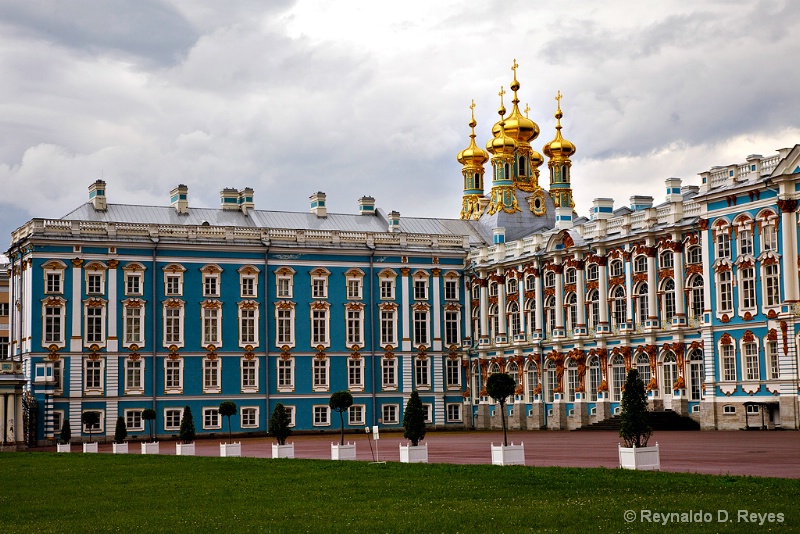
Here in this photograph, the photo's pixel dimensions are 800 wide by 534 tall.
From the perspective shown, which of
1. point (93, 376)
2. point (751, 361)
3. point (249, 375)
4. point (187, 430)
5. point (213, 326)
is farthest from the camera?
point (249, 375)

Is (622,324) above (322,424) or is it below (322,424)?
above

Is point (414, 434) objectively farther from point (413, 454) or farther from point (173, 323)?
point (173, 323)

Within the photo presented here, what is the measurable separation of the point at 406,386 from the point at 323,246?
393 inches

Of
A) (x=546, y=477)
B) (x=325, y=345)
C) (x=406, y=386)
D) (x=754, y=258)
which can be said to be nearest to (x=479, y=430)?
(x=406, y=386)

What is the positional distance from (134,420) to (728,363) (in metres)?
32.3

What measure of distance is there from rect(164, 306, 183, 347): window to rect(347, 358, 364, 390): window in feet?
34.1

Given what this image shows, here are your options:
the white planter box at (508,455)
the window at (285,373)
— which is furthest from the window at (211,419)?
the white planter box at (508,455)

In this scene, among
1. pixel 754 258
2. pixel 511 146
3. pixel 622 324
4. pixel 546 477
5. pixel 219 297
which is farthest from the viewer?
pixel 511 146

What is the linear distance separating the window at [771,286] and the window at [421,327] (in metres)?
26.6

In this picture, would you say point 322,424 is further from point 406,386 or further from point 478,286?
point 478,286

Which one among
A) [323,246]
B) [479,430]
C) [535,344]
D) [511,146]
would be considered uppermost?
[511,146]

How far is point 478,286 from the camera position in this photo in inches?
2894

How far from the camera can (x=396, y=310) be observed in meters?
72.6

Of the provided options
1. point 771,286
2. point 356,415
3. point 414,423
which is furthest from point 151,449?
point 771,286
